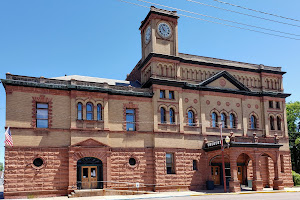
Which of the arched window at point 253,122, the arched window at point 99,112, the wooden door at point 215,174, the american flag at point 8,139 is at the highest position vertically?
the arched window at point 99,112

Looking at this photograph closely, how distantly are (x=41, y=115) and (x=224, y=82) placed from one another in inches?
890

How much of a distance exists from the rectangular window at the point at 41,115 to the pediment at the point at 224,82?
1927 centimetres

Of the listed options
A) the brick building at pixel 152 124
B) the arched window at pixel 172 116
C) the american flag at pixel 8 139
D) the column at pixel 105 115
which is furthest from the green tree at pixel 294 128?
the american flag at pixel 8 139

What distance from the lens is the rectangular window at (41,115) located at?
3276 cm

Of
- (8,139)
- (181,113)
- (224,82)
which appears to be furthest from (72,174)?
(224,82)

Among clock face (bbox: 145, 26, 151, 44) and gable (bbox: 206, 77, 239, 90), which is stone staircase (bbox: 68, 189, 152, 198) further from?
clock face (bbox: 145, 26, 151, 44)

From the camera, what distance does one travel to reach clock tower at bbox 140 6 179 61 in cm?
3922

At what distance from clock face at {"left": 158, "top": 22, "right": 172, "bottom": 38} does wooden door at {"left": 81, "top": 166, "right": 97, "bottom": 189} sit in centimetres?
1746

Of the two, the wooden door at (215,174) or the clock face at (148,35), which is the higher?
the clock face at (148,35)

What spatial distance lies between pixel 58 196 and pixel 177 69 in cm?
1917

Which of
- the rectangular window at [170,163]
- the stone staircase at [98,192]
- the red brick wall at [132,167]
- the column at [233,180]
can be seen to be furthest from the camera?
the rectangular window at [170,163]

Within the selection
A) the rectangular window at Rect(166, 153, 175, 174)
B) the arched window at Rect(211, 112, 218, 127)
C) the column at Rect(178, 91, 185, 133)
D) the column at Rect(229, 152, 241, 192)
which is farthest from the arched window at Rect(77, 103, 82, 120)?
the column at Rect(229, 152, 241, 192)

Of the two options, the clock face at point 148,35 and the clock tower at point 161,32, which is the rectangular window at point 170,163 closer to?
the clock tower at point 161,32

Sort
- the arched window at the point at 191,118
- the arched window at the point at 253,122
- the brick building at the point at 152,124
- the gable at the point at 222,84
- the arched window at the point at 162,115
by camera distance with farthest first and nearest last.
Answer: the arched window at the point at 253,122
the gable at the point at 222,84
the arched window at the point at 191,118
the arched window at the point at 162,115
the brick building at the point at 152,124
